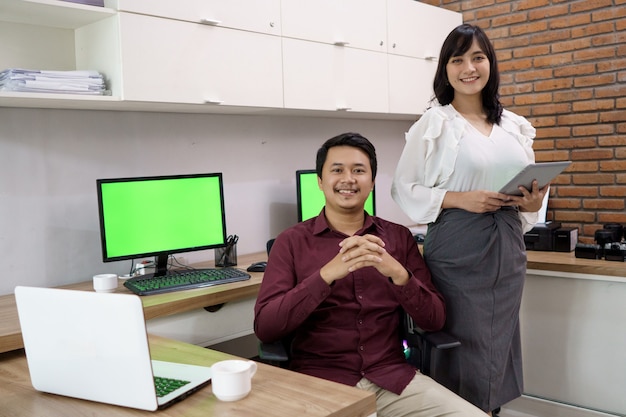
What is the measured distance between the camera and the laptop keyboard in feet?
4.78

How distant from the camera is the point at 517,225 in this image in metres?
2.30

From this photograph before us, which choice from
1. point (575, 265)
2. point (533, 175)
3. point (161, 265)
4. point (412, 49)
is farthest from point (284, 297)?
point (412, 49)

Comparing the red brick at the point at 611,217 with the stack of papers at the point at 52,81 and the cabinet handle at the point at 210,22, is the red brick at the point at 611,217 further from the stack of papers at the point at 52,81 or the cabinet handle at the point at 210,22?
the stack of papers at the point at 52,81

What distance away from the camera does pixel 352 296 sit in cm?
211

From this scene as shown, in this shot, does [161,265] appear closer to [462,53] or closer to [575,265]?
[462,53]

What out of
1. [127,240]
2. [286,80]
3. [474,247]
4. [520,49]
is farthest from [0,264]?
[520,49]

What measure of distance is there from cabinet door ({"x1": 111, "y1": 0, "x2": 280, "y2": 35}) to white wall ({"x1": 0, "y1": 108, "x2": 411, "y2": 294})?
0.56 metres

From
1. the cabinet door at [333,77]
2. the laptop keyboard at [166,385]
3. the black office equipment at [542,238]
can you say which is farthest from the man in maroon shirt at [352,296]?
the black office equipment at [542,238]

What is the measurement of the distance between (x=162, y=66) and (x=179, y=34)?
17cm

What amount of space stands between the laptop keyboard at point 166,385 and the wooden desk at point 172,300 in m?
0.71

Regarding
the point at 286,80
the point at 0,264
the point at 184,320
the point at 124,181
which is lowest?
the point at 184,320

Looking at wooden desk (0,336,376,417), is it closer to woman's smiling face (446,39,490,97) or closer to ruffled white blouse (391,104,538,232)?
ruffled white blouse (391,104,538,232)

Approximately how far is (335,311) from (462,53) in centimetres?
102

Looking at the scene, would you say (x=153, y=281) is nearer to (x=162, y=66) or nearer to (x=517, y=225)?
(x=162, y=66)
